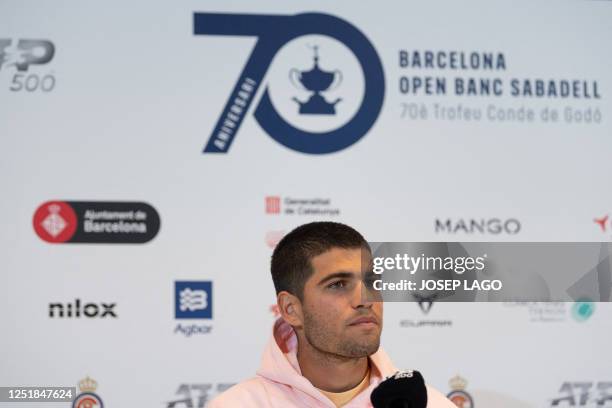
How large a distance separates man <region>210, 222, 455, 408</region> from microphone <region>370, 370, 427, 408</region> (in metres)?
0.59

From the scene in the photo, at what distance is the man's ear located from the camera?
230 cm

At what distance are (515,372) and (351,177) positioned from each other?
3.97 ft

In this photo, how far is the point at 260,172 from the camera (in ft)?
12.3

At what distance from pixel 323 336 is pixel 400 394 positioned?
708 millimetres

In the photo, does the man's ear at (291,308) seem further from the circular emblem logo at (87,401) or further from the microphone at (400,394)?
the circular emblem logo at (87,401)

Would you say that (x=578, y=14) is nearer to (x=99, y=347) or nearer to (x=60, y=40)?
(x=60, y=40)

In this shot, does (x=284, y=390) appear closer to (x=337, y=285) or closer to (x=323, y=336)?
(x=323, y=336)

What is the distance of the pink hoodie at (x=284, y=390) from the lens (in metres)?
2.15

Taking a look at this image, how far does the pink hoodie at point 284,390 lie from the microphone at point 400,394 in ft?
2.03

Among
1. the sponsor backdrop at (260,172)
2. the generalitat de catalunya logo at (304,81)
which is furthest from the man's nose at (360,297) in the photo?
the generalitat de catalunya logo at (304,81)

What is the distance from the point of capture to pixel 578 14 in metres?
4.07

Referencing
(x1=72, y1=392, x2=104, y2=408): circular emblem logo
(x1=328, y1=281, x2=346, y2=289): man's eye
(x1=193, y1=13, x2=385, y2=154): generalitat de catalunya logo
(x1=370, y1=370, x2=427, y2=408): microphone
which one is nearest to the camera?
(x1=370, y1=370, x2=427, y2=408): microphone

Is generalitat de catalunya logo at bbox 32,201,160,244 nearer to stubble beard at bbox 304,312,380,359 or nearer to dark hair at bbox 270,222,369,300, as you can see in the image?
dark hair at bbox 270,222,369,300

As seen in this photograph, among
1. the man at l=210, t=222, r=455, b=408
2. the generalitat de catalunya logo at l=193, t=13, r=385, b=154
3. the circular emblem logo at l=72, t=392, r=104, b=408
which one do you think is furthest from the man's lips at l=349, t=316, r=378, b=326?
the circular emblem logo at l=72, t=392, r=104, b=408
